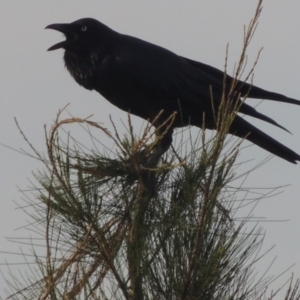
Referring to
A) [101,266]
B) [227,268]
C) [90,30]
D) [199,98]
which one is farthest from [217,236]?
[90,30]

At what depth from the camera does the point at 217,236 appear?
11.6 feet

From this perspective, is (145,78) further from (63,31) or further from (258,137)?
(258,137)

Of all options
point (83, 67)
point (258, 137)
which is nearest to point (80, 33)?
point (83, 67)

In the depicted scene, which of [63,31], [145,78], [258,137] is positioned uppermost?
[63,31]

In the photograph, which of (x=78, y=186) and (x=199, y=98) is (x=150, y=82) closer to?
(x=199, y=98)

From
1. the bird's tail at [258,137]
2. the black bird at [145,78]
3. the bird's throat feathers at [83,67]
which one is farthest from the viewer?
the bird's throat feathers at [83,67]

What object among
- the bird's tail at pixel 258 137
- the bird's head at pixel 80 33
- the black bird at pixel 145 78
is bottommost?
the bird's tail at pixel 258 137

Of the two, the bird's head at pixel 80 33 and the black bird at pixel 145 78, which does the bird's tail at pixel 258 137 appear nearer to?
the black bird at pixel 145 78

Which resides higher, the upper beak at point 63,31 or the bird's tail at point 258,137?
the upper beak at point 63,31

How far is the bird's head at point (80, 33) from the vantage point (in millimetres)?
6605

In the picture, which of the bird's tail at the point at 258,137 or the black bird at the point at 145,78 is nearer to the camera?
the bird's tail at the point at 258,137

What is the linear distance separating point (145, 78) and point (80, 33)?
2.34ft

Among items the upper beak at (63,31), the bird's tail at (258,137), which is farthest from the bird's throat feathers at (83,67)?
the bird's tail at (258,137)

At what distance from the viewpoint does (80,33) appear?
6.69 m
